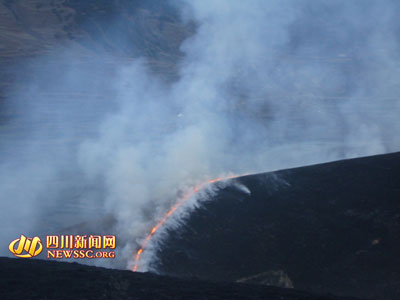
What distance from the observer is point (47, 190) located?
11.0 meters

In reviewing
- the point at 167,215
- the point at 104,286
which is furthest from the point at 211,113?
the point at 104,286

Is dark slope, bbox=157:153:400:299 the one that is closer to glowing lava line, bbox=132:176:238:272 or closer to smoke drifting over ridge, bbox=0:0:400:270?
glowing lava line, bbox=132:176:238:272

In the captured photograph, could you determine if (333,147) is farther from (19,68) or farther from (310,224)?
(19,68)

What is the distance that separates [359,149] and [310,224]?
8.09 m

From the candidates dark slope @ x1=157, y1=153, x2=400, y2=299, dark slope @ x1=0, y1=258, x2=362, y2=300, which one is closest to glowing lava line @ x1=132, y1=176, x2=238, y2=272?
dark slope @ x1=157, y1=153, x2=400, y2=299

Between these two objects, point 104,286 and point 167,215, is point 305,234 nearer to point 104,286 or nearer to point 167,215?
point 167,215

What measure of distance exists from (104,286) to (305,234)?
372 centimetres

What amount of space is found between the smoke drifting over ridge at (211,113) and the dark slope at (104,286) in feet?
5.94

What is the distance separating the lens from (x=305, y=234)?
24.5 feet

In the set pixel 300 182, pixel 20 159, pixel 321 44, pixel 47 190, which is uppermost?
pixel 321 44

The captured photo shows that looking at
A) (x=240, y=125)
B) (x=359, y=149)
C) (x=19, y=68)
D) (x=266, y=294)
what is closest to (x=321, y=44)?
(x=240, y=125)

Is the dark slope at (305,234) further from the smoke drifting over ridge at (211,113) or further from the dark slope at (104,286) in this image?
the dark slope at (104,286)

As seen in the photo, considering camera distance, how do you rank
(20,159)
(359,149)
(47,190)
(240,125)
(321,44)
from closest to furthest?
(47,190)
(20,159)
(359,149)
(240,125)
(321,44)

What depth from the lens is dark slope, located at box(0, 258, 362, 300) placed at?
4777mm
